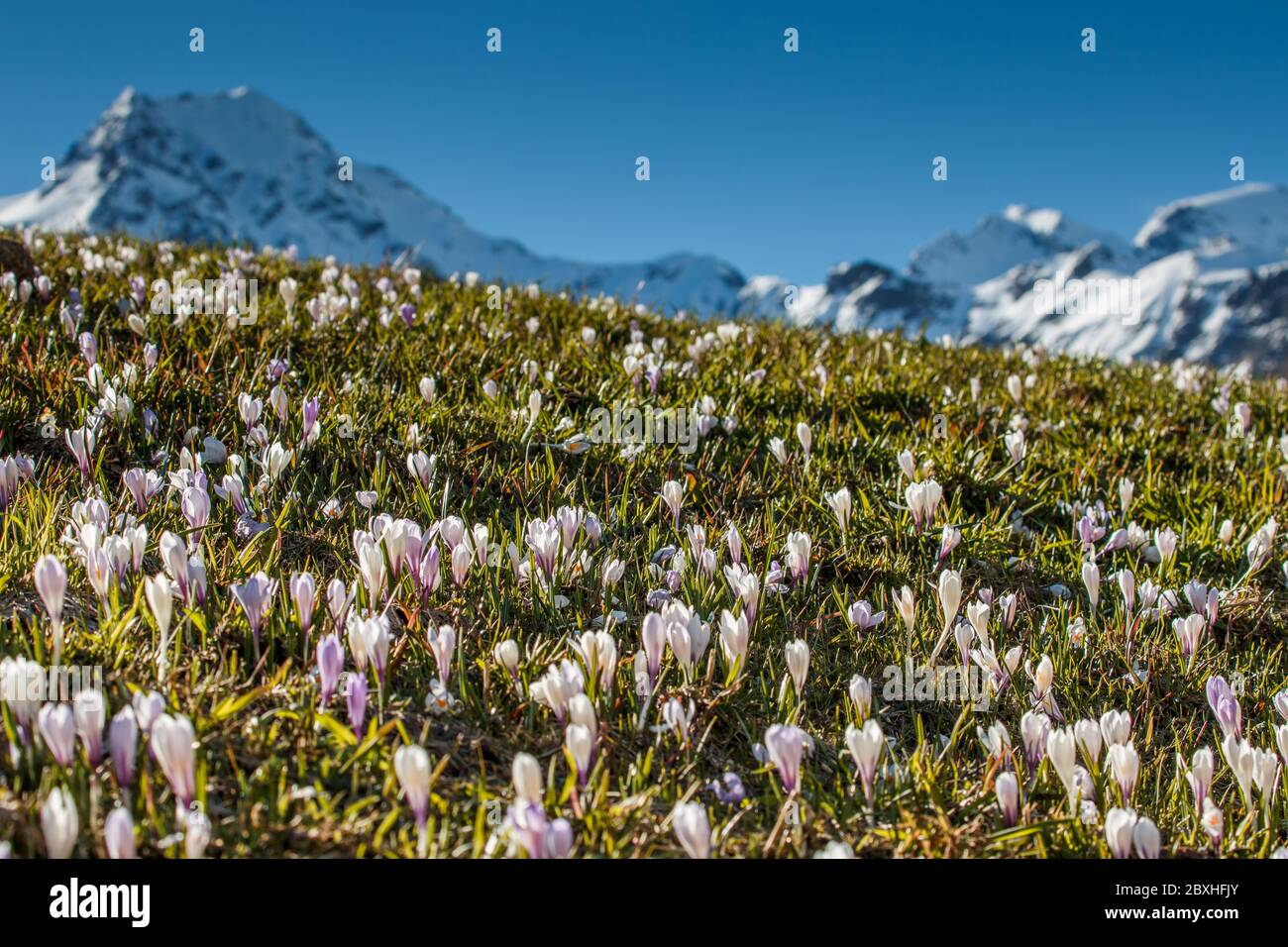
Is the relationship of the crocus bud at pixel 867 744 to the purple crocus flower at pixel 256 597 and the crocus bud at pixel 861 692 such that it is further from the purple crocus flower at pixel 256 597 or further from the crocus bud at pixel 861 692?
the purple crocus flower at pixel 256 597

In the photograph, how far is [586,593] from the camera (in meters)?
4.00

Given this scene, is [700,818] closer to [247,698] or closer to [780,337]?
[247,698]

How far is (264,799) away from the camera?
2531mm

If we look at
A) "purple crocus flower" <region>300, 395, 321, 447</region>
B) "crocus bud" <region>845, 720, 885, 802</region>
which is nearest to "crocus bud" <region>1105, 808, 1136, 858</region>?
"crocus bud" <region>845, 720, 885, 802</region>

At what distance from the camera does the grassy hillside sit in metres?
2.66

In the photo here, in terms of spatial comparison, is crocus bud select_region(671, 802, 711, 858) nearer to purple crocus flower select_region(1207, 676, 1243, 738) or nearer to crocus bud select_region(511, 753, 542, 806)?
crocus bud select_region(511, 753, 542, 806)

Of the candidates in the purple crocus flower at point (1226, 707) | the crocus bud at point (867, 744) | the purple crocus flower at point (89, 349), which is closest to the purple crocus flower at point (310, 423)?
the purple crocus flower at point (89, 349)

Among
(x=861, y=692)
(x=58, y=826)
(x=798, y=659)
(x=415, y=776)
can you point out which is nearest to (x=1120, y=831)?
(x=861, y=692)

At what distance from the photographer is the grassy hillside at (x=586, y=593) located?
8.74 ft

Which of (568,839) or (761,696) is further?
(761,696)

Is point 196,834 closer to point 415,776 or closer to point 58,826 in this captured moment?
point 58,826
